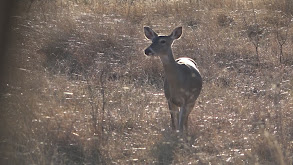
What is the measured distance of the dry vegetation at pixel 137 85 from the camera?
7227 mm

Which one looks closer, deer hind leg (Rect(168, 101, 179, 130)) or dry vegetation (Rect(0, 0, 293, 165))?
dry vegetation (Rect(0, 0, 293, 165))

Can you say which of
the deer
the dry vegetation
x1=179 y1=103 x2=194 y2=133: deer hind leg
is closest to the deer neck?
the deer

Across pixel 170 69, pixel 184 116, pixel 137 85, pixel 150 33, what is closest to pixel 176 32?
pixel 150 33

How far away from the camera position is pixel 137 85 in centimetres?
1070

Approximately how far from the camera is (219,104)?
380 inches

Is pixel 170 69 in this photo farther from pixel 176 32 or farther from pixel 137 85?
pixel 137 85

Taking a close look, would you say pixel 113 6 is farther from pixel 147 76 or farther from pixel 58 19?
pixel 147 76

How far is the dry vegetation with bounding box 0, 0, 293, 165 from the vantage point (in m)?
7.23

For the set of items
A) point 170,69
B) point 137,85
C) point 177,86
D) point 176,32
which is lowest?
point 177,86

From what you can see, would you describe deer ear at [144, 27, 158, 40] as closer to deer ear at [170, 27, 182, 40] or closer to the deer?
deer ear at [170, 27, 182, 40]

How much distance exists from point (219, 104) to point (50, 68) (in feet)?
9.75

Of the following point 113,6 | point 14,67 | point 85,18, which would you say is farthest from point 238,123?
point 113,6

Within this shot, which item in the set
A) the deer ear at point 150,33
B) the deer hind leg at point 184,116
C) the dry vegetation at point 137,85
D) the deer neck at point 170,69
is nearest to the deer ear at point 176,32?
the deer ear at point 150,33

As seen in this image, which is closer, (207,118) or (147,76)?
(207,118)
